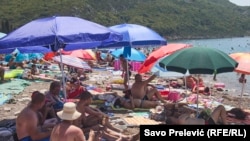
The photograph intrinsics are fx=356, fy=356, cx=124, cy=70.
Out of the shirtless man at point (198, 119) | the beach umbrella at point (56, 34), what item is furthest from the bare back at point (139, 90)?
the shirtless man at point (198, 119)

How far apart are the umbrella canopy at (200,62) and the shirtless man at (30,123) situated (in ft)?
8.18

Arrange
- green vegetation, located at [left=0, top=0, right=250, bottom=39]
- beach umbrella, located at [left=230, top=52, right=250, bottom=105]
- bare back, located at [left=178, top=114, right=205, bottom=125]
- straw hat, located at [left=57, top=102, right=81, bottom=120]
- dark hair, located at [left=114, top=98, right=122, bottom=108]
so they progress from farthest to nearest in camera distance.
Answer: green vegetation, located at [left=0, top=0, right=250, bottom=39], dark hair, located at [left=114, top=98, right=122, bottom=108], beach umbrella, located at [left=230, top=52, right=250, bottom=105], bare back, located at [left=178, top=114, right=205, bottom=125], straw hat, located at [left=57, top=102, right=81, bottom=120]

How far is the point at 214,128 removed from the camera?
4754 millimetres

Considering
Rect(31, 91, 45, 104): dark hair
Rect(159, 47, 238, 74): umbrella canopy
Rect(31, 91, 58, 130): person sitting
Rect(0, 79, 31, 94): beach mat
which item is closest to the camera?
Rect(31, 91, 45, 104): dark hair

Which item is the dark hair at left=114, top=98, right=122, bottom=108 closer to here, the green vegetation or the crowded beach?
the crowded beach

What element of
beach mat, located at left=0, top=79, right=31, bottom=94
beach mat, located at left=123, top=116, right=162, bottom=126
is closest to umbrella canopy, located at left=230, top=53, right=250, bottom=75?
beach mat, located at left=123, top=116, right=162, bottom=126

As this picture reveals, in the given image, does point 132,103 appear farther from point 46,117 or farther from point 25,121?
point 25,121

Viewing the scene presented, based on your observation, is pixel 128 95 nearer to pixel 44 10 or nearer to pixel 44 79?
pixel 44 79

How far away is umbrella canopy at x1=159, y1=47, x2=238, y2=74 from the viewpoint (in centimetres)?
624

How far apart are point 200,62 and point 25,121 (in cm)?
311

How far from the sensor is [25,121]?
5.27m

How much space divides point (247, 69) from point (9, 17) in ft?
256

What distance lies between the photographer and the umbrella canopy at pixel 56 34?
631cm

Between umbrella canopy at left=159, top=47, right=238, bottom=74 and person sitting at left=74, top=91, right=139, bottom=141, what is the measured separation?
153 centimetres
